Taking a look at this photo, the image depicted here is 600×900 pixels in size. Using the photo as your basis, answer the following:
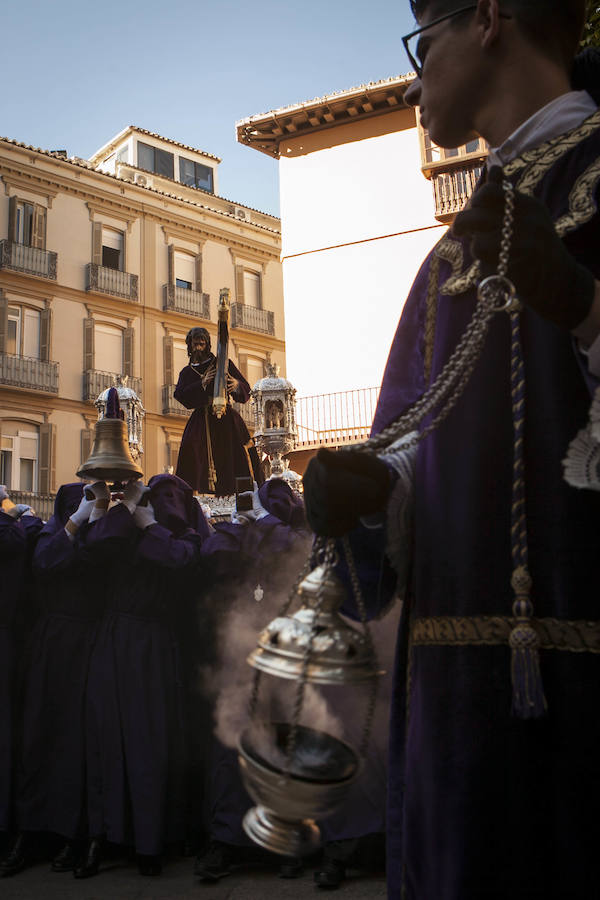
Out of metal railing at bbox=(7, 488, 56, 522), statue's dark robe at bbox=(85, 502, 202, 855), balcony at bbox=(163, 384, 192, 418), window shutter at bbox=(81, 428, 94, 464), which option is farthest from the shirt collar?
balcony at bbox=(163, 384, 192, 418)

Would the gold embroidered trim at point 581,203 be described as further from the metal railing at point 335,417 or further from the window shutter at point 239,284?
the window shutter at point 239,284

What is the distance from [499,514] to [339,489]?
0.26 metres

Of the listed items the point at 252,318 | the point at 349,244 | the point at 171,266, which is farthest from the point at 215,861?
the point at 252,318

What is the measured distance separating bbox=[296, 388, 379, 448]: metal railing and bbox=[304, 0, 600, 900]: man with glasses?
16.0 m

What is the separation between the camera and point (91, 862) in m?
4.61

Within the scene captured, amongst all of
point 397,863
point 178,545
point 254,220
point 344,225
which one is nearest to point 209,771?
point 178,545

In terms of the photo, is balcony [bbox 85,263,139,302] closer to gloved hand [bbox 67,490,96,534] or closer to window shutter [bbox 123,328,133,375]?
window shutter [bbox 123,328,133,375]

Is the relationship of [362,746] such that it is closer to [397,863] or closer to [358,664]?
[358,664]

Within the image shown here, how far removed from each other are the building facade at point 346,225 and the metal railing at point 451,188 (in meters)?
0.72

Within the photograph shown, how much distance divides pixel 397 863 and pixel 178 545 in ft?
12.1

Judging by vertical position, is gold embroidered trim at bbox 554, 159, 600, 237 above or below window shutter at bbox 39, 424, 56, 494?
below

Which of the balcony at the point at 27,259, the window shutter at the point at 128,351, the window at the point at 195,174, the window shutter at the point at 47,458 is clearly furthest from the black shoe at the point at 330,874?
the window at the point at 195,174

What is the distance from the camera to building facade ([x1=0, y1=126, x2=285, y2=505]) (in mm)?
22719

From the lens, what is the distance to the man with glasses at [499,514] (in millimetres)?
1188
